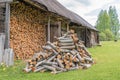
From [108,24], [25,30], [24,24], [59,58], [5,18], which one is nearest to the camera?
[59,58]

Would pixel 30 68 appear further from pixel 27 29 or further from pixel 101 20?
pixel 101 20

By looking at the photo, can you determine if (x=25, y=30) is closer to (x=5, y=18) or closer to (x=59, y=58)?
(x=5, y=18)

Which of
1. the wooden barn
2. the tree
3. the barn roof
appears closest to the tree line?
the tree

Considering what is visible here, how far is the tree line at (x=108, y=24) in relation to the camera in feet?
218

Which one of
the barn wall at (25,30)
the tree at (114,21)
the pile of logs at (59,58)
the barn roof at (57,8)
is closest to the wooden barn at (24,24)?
the barn wall at (25,30)

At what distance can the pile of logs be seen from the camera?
10.1 m

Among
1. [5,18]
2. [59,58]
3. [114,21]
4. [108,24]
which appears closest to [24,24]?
[5,18]

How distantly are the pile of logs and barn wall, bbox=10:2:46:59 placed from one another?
228 cm

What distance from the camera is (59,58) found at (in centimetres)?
1058

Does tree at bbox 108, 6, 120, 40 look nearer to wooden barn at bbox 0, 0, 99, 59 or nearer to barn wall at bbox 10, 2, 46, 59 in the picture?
wooden barn at bbox 0, 0, 99, 59

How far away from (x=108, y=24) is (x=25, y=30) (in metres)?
66.4

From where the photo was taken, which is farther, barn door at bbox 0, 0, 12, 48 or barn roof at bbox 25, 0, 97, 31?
barn roof at bbox 25, 0, 97, 31

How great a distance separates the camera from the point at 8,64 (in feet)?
35.4

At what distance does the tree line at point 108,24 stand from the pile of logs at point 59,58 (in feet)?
163
